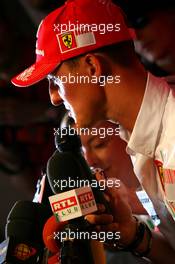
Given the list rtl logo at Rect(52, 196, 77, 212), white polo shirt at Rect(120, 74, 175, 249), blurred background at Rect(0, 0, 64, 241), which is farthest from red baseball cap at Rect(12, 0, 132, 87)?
blurred background at Rect(0, 0, 64, 241)

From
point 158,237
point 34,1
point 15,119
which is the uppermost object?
point 34,1

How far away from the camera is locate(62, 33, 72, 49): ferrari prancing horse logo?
31.4 inches

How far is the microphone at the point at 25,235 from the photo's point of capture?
76 centimetres

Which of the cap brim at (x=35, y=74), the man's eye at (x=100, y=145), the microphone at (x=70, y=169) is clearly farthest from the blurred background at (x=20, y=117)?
the microphone at (x=70, y=169)

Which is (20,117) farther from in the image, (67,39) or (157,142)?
(157,142)

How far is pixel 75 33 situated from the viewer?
0.80 m

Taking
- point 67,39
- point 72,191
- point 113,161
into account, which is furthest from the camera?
point 113,161

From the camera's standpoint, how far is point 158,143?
0.74m

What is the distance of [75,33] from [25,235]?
0.36 metres

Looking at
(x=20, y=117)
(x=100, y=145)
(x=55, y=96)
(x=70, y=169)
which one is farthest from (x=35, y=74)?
(x=20, y=117)

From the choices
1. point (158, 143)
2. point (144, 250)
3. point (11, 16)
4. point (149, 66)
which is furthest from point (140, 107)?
point (11, 16)

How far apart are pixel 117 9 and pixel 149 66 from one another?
0.42m

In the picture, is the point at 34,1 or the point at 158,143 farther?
the point at 34,1

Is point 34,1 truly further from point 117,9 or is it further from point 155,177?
point 155,177
